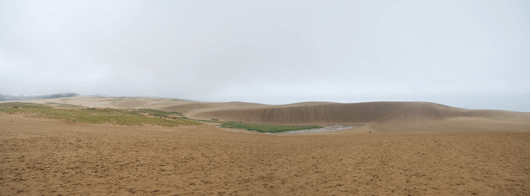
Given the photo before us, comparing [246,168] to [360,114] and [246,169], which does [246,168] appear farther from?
[360,114]

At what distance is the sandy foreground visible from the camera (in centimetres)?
623

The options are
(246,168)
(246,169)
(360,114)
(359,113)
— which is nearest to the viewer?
(246,169)

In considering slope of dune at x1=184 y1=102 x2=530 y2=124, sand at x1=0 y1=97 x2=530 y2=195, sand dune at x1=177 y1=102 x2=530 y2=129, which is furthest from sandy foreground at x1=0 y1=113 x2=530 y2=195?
slope of dune at x1=184 y1=102 x2=530 y2=124

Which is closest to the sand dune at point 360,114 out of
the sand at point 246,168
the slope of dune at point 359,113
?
the slope of dune at point 359,113

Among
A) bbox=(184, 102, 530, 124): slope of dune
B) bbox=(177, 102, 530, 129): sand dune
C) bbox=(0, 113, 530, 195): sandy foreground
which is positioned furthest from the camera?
bbox=(184, 102, 530, 124): slope of dune

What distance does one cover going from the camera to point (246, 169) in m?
9.10

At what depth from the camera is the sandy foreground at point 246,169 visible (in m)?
6.23

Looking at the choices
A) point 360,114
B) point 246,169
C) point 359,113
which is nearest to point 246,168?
point 246,169

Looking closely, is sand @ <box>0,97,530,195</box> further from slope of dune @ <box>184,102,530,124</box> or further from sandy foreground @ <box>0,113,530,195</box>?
slope of dune @ <box>184,102,530,124</box>

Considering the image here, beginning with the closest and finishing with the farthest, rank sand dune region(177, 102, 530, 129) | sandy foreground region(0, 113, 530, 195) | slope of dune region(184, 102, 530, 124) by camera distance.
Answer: sandy foreground region(0, 113, 530, 195) → sand dune region(177, 102, 530, 129) → slope of dune region(184, 102, 530, 124)

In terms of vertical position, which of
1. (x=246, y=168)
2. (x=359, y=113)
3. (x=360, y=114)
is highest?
(x=359, y=113)

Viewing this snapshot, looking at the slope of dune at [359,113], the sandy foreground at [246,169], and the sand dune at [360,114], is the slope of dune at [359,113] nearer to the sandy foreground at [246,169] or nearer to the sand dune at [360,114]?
the sand dune at [360,114]

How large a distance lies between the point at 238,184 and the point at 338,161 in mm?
4917

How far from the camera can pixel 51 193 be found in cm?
541
